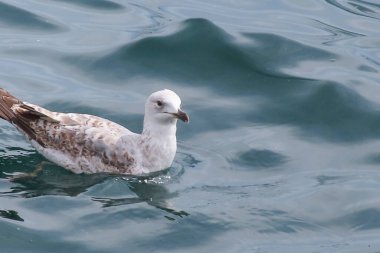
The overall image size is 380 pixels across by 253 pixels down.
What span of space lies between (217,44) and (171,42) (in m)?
0.59

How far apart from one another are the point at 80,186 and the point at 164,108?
1122 millimetres

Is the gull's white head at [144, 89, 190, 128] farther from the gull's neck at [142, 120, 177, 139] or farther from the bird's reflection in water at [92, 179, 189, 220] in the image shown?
the bird's reflection in water at [92, 179, 189, 220]

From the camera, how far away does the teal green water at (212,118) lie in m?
10.4

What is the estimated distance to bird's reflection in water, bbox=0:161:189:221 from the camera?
10.9m

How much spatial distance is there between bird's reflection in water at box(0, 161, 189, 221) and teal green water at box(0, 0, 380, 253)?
1.0 inches

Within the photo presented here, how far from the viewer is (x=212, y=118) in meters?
13.2

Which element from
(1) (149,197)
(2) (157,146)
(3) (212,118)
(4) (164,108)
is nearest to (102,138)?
(2) (157,146)

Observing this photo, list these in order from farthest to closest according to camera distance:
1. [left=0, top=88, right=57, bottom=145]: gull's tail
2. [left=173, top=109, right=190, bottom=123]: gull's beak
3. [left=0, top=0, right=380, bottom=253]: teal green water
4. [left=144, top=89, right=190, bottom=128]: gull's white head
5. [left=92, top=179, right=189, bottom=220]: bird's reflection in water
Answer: [left=0, top=88, right=57, bottom=145]: gull's tail < [left=144, top=89, right=190, bottom=128]: gull's white head < [left=173, top=109, right=190, bottom=123]: gull's beak < [left=92, top=179, right=189, bottom=220]: bird's reflection in water < [left=0, top=0, right=380, bottom=253]: teal green water

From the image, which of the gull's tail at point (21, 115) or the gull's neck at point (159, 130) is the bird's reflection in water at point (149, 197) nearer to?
the gull's neck at point (159, 130)

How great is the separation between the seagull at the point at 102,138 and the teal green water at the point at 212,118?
171mm

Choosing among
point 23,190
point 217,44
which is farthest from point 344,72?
point 23,190

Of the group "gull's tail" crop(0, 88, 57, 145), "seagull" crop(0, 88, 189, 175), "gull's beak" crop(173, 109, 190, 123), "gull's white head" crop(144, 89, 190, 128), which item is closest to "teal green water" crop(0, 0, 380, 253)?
"seagull" crop(0, 88, 189, 175)

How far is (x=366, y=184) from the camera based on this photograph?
11695mm

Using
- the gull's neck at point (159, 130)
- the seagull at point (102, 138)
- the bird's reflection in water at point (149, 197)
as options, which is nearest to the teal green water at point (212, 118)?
the bird's reflection in water at point (149, 197)
